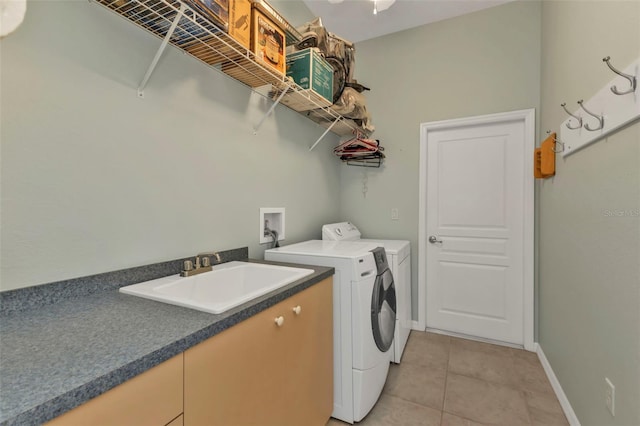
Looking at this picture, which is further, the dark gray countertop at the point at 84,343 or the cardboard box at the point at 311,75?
the cardboard box at the point at 311,75

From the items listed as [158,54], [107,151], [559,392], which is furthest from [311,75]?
[559,392]

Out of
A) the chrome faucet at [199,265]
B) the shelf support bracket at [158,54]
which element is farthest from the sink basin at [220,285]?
the shelf support bracket at [158,54]

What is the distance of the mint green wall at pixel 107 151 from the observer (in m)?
0.90

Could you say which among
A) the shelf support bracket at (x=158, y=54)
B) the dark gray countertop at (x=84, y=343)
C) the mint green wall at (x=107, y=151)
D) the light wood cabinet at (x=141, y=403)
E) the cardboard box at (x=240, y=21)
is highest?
the cardboard box at (x=240, y=21)

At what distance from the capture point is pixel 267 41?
4.86 feet

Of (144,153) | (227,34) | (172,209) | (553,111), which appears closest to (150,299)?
(172,209)

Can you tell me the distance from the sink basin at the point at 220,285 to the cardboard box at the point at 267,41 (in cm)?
108

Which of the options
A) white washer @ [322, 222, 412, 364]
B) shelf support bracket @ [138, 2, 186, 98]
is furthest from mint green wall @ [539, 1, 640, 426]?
shelf support bracket @ [138, 2, 186, 98]

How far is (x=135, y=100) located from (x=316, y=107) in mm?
1255

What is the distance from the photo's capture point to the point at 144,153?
1.24 meters

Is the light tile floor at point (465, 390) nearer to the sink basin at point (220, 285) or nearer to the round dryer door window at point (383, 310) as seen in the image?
the round dryer door window at point (383, 310)

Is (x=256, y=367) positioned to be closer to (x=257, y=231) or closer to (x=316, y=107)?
(x=257, y=231)

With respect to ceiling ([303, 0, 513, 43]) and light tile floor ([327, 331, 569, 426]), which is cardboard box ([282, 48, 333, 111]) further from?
light tile floor ([327, 331, 569, 426])

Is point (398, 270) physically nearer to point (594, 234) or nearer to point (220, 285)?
point (594, 234)
